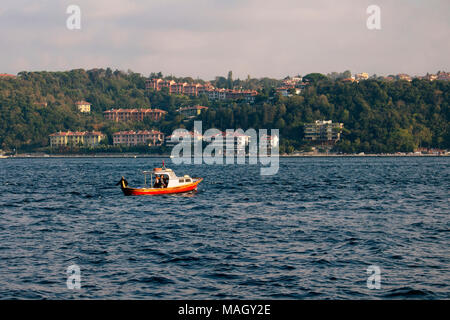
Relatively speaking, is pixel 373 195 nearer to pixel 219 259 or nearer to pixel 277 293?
pixel 219 259

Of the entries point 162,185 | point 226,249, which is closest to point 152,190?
point 162,185

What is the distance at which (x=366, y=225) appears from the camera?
102ft

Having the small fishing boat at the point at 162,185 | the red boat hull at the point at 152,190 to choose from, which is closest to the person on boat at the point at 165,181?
the small fishing boat at the point at 162,185

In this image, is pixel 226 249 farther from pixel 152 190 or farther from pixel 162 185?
pixel 162 185

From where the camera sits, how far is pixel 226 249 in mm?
24062

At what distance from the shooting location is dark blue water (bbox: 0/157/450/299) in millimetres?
17562

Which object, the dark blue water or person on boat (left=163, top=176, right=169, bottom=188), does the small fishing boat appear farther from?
the dark blue water

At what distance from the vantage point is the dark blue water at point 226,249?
17.6 metres

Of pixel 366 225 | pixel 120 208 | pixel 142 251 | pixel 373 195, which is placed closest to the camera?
pixel 142 251

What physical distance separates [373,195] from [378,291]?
34811 mm

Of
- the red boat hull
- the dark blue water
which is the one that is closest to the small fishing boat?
the red boat hull

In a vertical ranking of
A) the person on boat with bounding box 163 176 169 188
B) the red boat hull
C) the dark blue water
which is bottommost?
the dark blue water

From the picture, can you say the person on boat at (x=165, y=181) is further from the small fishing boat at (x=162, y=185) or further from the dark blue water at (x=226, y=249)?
the dark blue water at (x=226, y=249)
